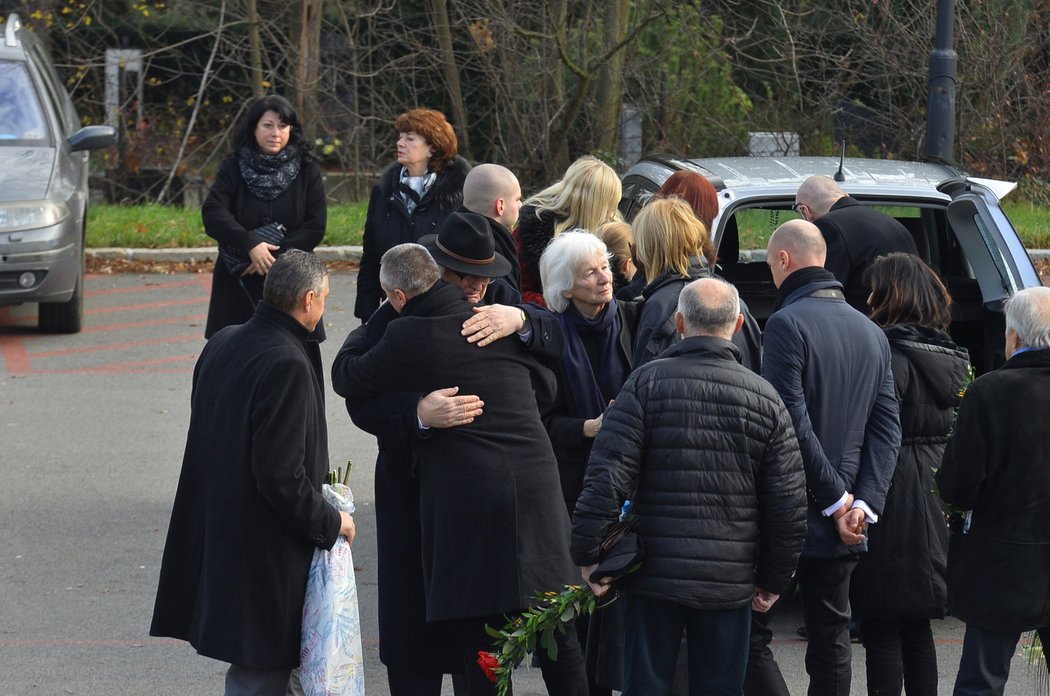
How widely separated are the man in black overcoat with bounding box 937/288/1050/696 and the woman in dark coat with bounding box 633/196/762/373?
89cm

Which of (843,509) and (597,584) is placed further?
(843,509)

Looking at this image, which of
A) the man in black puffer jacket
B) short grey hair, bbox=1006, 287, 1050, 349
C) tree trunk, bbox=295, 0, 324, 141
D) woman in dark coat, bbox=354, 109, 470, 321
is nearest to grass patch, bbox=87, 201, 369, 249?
tree trunk, bbox=295, 0, 324, 141

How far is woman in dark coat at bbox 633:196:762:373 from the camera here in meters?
4.86

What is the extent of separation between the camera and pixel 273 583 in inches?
167

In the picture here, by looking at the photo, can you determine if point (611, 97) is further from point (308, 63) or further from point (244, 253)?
point (244, 253)

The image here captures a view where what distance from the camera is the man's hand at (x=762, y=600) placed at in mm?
4211

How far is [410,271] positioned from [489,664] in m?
1.25

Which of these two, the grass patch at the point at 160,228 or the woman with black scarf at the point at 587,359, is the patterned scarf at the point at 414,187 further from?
the grass patch at the point at 160,228

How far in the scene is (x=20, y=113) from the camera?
10.8 metres

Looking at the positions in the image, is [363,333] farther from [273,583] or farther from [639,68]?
[639,68]

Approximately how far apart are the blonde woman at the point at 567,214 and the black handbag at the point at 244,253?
1.73 meters

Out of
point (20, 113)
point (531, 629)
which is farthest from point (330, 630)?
point (20, 113)

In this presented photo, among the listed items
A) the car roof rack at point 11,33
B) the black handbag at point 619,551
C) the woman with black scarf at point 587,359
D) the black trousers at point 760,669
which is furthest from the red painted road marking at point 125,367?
the black handbag at point 619,551

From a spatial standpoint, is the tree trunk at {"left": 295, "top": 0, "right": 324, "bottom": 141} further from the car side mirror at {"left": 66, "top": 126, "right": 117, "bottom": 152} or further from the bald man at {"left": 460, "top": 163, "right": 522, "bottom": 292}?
the bald man at {"left": 460, "top": 163, "right": 522, "bottom": 292}
